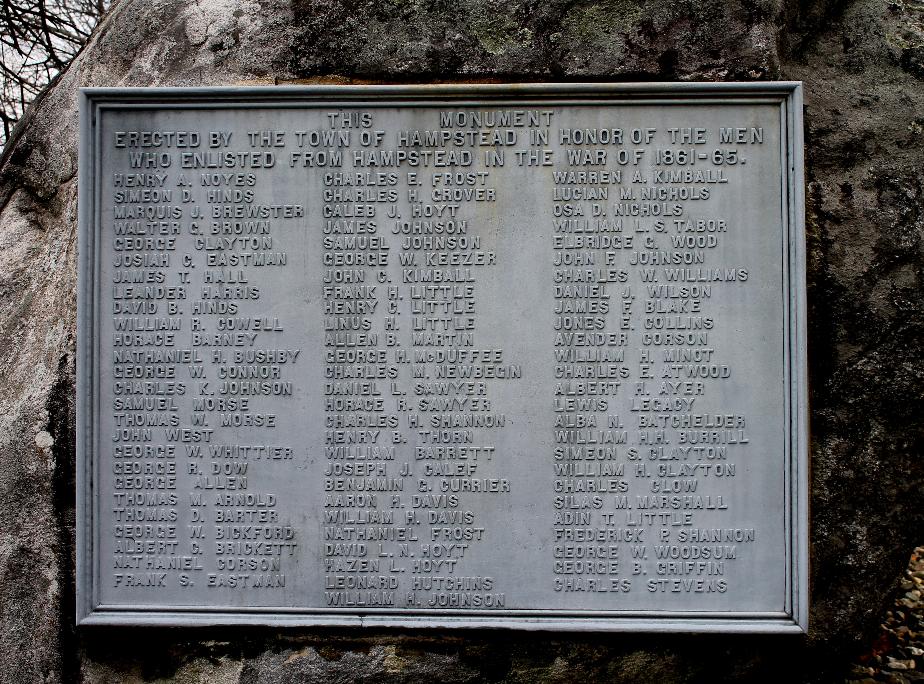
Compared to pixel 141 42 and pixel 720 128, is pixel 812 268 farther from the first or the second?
pixel 141 42

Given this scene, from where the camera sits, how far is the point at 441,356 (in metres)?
3.16

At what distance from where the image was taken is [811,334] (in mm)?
3283

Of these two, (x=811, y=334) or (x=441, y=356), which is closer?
(x=441, y=356)

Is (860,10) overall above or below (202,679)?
above

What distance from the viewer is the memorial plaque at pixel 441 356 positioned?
10.3 feet

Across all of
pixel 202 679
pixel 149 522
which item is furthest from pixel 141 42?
pixel 202 679

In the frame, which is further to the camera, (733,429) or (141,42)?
(141,42)

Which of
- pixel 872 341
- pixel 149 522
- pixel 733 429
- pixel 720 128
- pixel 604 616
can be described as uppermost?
pixel 720 128

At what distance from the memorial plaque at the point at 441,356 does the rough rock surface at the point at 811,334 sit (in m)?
0.19

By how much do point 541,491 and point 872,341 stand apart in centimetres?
178

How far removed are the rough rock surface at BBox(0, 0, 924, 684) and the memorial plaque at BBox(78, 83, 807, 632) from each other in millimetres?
194

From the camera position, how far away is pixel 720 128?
3176 mm

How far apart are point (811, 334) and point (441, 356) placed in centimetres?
180

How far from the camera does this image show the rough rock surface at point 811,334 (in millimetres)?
3182
